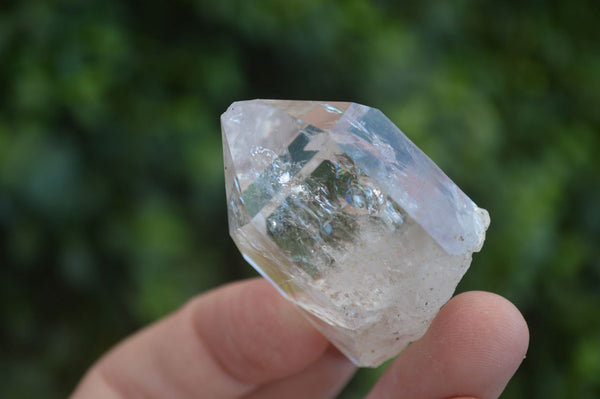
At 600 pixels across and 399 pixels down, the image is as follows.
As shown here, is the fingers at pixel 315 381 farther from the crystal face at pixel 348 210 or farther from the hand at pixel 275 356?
the crystal face at pixel 348 210

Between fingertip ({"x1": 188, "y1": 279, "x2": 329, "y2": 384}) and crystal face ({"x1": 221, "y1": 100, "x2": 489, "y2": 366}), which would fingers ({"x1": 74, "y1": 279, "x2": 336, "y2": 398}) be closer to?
fingertip ({"x1": 188, "y1": 279, "x2": 329, "y2": 384})

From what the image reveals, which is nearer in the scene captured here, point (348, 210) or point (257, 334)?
point (348, 210)

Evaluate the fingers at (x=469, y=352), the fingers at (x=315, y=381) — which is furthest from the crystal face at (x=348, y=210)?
the fingers at (x=315, y=381)

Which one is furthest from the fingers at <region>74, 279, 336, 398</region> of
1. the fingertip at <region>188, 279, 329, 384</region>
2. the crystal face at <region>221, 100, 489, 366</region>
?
the crystal face at <region>221, 100, 489, 366</region>

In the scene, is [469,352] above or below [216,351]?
above

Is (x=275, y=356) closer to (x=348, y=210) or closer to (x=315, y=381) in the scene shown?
(x=315, y=381)

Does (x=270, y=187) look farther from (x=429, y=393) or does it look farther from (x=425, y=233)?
(x=429, y=393)

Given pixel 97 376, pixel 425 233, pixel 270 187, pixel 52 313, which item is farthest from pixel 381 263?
pixel 52 313

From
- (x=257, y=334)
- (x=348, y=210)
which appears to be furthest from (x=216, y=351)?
(x=348, y=210)
